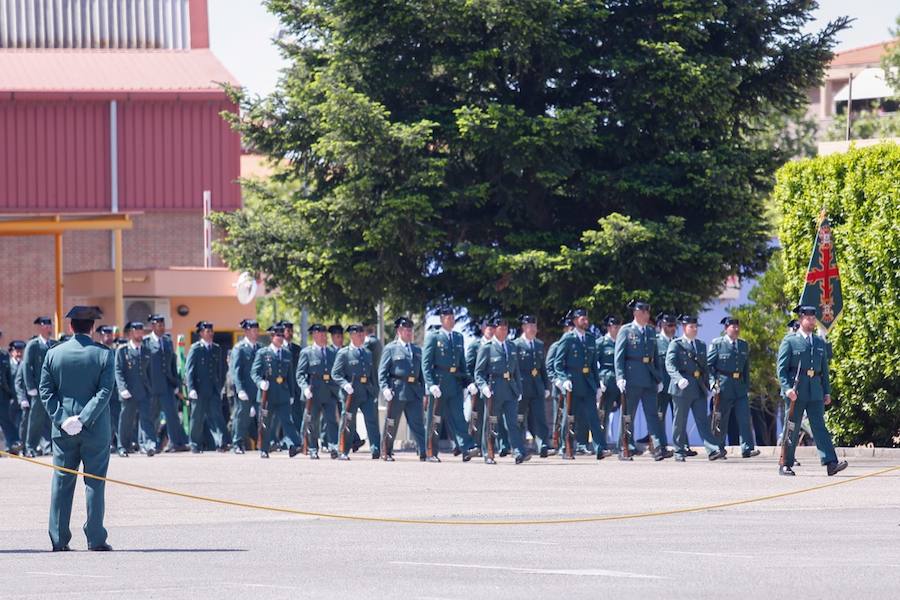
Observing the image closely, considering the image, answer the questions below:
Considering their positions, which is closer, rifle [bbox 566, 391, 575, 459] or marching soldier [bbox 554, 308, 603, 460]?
rifle [bbox 566, 391, 575, 459]

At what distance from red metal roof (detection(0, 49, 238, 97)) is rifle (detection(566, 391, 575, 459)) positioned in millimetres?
23934

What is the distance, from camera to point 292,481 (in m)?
20.0

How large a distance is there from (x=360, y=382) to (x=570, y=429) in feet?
9.55

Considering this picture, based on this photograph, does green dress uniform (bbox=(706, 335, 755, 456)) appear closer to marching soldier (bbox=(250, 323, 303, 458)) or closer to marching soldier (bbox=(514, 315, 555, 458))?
marching soldier (bbox=(514, 315, 555, 458))

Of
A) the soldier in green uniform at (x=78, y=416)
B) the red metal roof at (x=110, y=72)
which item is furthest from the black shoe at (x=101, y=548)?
the red metal roof at (x=110, y=72)

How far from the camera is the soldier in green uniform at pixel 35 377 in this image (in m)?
25.5

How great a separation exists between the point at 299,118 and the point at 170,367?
444 centimetres

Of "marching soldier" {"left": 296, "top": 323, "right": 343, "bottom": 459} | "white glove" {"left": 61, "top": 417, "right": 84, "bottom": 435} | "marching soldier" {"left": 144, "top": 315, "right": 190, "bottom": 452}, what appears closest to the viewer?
"white glove" {"left": 61, "top": 417, "right": 84, "bottom": 435}

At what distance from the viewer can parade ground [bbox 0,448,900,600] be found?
1034cm

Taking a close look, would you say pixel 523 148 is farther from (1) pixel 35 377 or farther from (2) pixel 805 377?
(2) pixel 805 377

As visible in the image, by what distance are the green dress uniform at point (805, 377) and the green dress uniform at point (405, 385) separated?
19.4 feet

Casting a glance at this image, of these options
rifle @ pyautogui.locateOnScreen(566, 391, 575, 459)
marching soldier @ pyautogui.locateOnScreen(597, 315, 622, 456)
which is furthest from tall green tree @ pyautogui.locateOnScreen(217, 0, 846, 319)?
rifle @ pyautogui.locateOnScreen(566, 391, 575, 459)

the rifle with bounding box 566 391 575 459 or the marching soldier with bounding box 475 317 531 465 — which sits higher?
the marching soldier with bounding box 475 317 531 465

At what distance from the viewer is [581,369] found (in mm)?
24797
